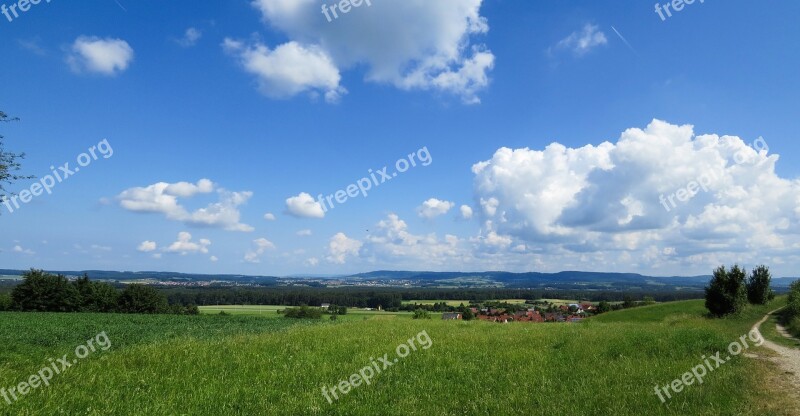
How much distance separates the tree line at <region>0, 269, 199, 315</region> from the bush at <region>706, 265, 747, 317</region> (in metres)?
69.8

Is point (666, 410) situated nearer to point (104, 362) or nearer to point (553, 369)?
point (553, 369)

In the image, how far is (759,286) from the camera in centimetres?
4928

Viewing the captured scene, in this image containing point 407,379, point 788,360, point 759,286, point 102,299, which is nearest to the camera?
point 407,379

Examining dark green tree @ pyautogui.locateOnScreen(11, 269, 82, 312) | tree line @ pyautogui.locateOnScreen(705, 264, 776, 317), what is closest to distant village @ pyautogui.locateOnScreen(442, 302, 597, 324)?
tree line @ pyautogui.locateOnScreen(705, 264, 776, 317)

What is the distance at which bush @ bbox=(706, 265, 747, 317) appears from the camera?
38500mm

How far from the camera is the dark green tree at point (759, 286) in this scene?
49094mm

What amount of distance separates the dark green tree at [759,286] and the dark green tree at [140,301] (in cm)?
7761

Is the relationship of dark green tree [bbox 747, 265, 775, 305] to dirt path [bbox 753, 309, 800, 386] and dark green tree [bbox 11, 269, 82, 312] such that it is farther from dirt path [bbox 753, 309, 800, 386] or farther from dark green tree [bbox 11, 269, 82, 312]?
dark green tree [bbox 11, 269, 82, 312]

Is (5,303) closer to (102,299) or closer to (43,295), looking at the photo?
(43,295)

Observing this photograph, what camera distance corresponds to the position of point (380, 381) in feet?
42.5

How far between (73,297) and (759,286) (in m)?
87.2

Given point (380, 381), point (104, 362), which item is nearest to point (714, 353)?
point (380, 381)

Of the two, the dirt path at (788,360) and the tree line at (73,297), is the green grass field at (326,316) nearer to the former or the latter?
the tree line at (73,297)

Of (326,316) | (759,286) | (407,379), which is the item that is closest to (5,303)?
(326,316)
